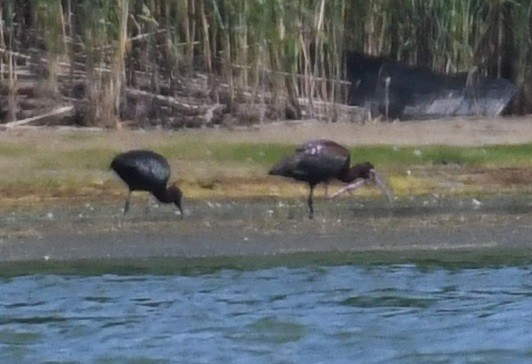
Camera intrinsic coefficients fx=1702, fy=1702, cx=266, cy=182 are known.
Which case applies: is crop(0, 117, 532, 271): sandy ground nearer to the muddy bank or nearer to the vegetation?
the muddy bank

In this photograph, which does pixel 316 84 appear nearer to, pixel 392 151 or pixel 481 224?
pixel 392 151

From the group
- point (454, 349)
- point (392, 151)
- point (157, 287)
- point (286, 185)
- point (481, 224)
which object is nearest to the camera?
point (454, 349)

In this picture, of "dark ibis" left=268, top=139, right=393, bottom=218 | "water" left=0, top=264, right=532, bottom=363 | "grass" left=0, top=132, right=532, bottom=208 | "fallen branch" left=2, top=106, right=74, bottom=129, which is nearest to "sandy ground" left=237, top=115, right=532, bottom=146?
"grass" left=0, top=132, right=532, bottom=208

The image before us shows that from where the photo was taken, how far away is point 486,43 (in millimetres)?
17844

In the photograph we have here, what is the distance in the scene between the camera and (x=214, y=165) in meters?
14.0

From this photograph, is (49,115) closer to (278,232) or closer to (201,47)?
(201,47)

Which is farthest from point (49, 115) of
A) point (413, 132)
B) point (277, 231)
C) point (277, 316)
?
point (277, 316)

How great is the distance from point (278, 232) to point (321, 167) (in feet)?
3.69

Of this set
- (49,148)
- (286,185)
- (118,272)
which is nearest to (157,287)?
(118,272)

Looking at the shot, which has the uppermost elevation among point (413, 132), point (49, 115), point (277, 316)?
point (277, 316)

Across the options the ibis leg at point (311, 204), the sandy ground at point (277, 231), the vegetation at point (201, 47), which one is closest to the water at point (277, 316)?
the sandy ground at point (277, 231)

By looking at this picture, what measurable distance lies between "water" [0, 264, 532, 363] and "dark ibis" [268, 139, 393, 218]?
229cm

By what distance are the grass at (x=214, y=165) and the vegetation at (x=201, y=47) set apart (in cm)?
87

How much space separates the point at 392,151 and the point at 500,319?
5703 millimetres
